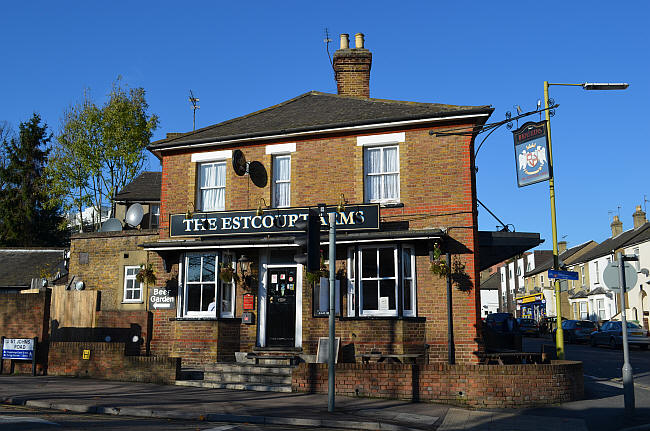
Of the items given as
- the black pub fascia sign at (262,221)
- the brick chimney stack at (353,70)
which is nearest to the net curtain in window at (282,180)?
the black pub fascia sign at (262,221)

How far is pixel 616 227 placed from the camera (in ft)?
168

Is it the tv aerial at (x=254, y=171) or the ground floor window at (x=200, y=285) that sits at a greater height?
the tv aerial at (x=254, y=171)

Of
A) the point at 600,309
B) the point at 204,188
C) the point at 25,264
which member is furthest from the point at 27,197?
the point at 600,309

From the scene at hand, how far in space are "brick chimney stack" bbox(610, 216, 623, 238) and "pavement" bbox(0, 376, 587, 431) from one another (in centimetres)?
4476

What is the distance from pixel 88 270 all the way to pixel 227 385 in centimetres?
961

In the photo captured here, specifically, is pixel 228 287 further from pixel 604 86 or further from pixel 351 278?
pixel 604 86

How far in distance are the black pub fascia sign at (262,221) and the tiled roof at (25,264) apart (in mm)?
15585

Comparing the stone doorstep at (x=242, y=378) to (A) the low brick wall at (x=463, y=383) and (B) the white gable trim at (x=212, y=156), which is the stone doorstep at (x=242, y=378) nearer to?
(A) the low brick wall at (x=463, y=383)

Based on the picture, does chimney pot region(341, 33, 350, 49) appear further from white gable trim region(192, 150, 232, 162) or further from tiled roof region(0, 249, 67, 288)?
tiled roof region(0, 249, 67, 288)

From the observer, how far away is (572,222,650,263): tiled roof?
131ft

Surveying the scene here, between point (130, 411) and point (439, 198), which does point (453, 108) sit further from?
point (130, 411)

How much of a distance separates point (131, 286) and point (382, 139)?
10591mm

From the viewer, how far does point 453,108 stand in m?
16.0

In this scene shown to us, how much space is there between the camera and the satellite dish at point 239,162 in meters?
16.7
